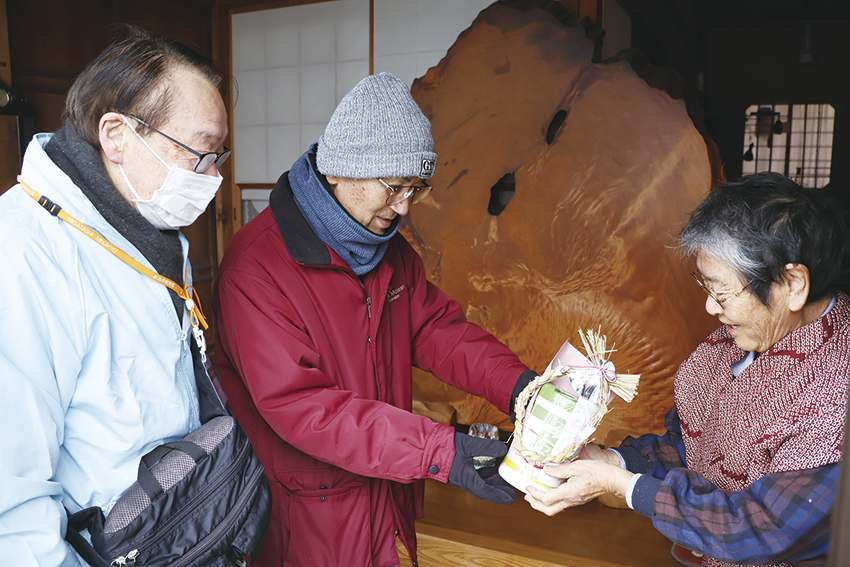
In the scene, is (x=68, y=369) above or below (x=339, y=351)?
above

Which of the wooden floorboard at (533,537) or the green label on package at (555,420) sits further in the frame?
the wooden floorboard at (533,537)

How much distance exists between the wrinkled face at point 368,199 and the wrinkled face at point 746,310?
669 millimetres

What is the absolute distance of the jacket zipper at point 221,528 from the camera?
958 mm

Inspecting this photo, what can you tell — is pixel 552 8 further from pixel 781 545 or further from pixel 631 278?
pixel 781 545

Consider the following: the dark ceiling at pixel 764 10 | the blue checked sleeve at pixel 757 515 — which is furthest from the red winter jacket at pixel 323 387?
the dark ceiling at pixel 764 10

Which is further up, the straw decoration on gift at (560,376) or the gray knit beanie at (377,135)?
the gray knit beanie at (377,135)

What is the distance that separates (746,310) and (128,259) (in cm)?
119

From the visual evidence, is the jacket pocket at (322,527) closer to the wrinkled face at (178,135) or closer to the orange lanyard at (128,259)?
the orange lanyard at (128,259)

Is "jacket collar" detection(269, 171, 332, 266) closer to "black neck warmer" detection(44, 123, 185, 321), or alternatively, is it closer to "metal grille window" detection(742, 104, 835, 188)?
"black neck warmer" detection(44, 123, 185, 321)

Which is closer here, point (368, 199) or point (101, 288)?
point (101, 288)

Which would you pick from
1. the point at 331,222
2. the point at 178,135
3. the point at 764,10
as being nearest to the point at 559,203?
the point at 331,222

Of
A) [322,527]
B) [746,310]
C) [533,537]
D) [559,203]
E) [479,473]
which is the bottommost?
[533,537]

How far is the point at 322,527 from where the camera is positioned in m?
1.36

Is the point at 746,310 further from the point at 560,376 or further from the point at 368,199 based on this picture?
the point at 368,199
